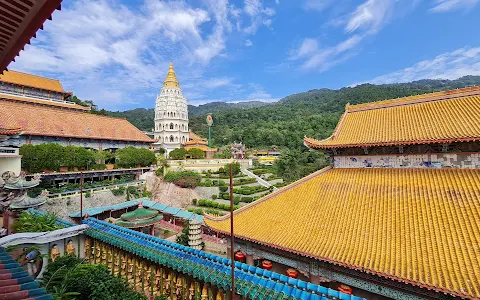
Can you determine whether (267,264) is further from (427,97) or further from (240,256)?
(427,97)

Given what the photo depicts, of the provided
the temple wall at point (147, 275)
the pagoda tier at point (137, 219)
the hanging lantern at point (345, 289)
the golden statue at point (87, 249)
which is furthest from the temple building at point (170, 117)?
the hanging lantern at point (345, 289)

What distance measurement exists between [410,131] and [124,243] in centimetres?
1174

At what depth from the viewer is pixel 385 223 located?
799cm

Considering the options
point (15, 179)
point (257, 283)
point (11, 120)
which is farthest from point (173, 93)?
point (257, 283)

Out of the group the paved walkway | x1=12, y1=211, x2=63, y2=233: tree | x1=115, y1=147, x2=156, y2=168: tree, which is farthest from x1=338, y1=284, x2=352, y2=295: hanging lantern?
x1=115, y1=147, x2=156, y2=168: tree

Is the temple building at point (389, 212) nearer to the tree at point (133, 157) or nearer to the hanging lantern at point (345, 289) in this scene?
the hanging lantern at point (345, 289)

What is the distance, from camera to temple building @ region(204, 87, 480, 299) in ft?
21.2

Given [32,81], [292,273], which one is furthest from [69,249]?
[32,81]

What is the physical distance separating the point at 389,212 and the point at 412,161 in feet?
9.37

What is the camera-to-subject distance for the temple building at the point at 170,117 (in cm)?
5997

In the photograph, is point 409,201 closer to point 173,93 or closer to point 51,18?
point 51,18

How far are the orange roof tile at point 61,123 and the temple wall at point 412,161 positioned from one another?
31.0 m

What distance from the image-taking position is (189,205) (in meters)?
32.3

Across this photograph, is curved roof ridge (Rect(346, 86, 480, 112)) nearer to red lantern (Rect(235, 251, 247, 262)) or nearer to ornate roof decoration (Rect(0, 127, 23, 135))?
red lantern (Rect(235, 251, 247, 262))
